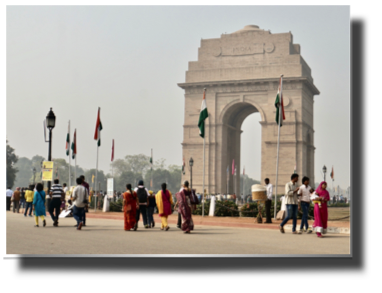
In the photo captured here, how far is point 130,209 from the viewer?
1475 cm

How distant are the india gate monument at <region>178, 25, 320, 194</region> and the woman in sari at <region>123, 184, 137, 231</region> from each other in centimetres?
3156

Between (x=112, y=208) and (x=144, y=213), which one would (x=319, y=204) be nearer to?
(x=144, y=213)

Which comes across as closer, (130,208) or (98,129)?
(130,208)

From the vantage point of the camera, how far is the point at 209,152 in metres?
48.2

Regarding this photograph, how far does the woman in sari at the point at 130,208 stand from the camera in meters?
14.6

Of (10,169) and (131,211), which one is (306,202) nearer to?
(131,211)

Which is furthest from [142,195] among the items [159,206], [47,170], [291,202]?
[291,202]

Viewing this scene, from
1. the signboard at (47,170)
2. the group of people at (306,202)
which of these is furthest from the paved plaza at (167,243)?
the signboard at (47,170)

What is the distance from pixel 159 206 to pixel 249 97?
110 ft

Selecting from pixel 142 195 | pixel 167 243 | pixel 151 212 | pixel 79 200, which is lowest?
pixel 167 243

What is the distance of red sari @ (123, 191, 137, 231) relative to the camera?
14.6m

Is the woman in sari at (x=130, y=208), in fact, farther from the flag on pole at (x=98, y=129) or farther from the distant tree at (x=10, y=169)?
the distant tree at (x=10, y=169)
